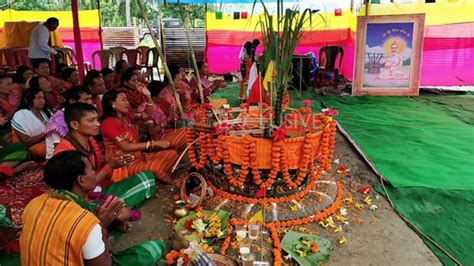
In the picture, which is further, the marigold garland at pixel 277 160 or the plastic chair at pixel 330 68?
the plastic chair at pixel 330 68

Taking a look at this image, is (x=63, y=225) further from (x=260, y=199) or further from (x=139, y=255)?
(x=260, y=199)

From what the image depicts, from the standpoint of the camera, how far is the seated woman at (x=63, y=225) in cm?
153

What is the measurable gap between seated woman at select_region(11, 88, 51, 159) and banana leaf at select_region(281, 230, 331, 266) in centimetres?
245

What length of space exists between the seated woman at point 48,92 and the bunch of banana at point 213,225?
7.71 feet

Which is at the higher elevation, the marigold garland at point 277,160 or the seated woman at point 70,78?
the seated woman at point 70,78

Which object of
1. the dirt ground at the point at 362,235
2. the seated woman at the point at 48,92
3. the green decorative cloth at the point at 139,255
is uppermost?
the seated woman at the point at 48,92

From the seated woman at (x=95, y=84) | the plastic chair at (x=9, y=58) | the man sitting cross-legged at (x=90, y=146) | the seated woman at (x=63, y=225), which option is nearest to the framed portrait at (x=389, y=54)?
the seated woman at (x=95, y=84)

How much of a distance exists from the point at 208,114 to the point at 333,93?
15.2 feet

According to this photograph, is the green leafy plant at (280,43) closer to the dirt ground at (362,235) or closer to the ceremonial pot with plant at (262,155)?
the ceremonial pot with plant at (262,155)

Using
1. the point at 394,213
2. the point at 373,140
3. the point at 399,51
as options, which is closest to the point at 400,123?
the point at 373,140

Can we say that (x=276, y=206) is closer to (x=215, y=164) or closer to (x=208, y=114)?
(x=215, y=164)

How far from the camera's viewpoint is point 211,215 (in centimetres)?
265

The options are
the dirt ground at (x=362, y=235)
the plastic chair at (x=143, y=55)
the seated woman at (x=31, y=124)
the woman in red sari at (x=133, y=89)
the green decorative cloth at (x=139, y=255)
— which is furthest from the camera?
the plastic chair at (x=143, y=55)

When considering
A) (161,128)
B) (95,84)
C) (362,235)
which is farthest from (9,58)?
(362,235)
